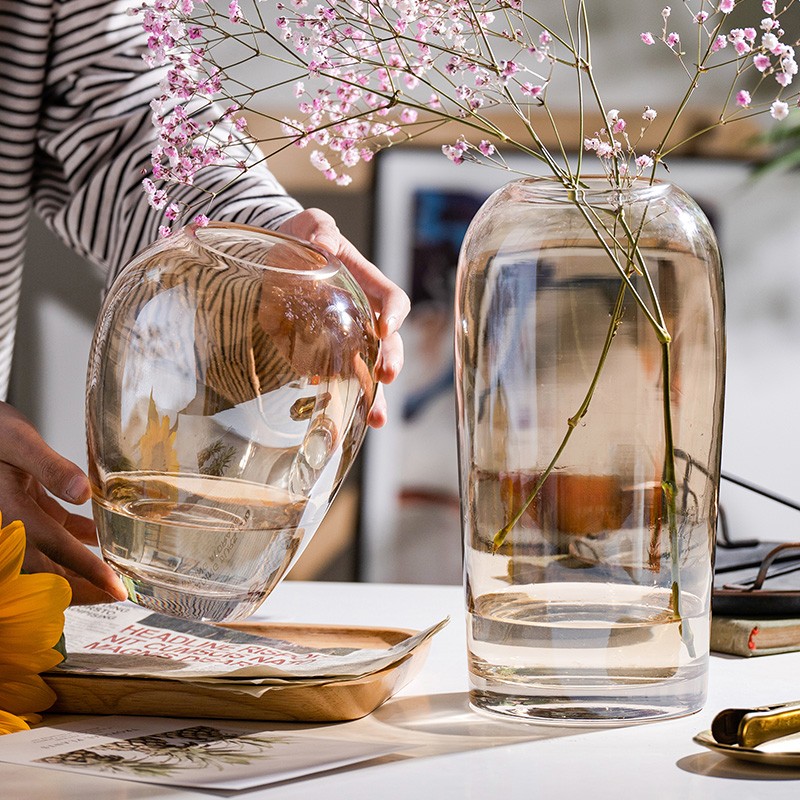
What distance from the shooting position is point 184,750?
1.35ft

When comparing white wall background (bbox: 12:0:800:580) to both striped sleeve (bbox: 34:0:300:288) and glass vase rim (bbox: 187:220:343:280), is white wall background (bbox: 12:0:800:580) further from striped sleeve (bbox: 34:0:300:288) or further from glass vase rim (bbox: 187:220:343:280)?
glass vase rim (bbox: 187:220:343:280)

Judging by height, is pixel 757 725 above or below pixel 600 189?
below

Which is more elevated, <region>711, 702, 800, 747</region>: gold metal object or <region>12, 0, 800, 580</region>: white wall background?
<region>12, 0, 800, 580</region>: white wall background

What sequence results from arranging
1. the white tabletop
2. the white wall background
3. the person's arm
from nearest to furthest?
the white tabletop → the person's arm → the white wall background

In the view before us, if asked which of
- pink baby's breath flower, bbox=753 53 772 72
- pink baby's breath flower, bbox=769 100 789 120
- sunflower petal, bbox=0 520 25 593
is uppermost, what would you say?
pink baby's breath flower, bbox=753 53 772 72

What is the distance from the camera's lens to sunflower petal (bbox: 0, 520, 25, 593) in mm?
410

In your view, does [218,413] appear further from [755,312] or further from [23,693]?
[755,312]

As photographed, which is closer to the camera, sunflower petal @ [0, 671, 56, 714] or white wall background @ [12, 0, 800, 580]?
sunflower petal @ [0, 671, 56, 714]

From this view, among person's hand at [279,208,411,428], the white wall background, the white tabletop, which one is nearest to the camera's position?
the white tabletop

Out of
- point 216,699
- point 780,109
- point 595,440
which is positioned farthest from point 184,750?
point 780,109

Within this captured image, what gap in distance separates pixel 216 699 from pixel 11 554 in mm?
104

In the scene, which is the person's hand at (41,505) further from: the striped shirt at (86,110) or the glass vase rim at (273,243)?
the striped shirt at (86,110)

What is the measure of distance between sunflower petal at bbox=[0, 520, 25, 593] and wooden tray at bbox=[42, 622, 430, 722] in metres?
0.07

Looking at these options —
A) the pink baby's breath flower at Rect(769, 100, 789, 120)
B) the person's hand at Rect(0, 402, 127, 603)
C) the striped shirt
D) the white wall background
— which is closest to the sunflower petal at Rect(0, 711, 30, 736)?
the person's hand at Rect(0, 402, 127, 603)
